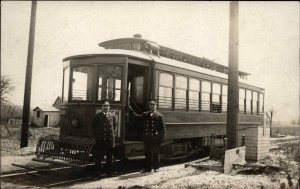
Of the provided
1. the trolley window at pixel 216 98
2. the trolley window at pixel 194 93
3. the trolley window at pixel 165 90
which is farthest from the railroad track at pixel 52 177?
the trolley window at pixel 216 98

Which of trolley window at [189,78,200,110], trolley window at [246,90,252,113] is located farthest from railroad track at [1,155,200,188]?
trolley window at [246,90,252,113]

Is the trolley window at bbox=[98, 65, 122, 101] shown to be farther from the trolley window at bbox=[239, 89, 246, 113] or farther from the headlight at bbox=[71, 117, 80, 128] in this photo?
the trolley window at bbox=[239, 89, 246, 113]

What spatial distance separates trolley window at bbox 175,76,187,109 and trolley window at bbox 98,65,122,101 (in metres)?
2.39

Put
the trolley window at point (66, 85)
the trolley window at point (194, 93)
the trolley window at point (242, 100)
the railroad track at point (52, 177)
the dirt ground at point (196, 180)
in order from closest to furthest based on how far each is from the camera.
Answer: the dirt ground at point (196, 180) < the railroad track at point (52, 177) < the trolley window at point (66, 85) < the trolley window at point (194, 93) < the trolley window at point (242, 100)

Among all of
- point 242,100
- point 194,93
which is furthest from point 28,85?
point 242,100

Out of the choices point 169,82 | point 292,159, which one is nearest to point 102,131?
point 169,82

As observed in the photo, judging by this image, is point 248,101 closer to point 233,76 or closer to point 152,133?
point 233,76

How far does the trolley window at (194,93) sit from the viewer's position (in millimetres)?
11148

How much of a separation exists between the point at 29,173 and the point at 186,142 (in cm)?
529

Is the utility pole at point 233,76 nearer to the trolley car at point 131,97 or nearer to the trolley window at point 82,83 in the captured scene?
the trolley car at point 131,97

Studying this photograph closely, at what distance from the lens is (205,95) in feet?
39.4

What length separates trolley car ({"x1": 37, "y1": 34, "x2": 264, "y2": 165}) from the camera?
834 cm

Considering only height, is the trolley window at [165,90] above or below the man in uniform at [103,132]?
above

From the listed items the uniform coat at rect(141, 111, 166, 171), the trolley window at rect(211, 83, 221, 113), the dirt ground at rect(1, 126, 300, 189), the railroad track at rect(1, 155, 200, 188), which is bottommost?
the railroad track at rect(1, 155, 200, 188)
